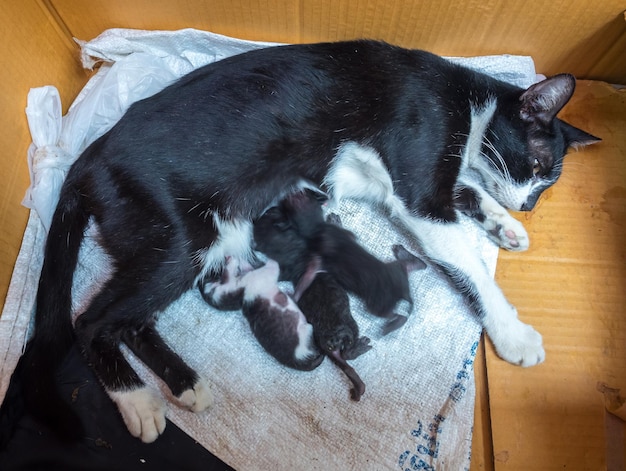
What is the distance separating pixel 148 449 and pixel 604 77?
1.87 m

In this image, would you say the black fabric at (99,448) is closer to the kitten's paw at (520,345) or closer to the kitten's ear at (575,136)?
the kitten's paw at (520,345)

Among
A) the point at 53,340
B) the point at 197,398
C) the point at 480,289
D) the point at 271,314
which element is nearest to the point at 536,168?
the point at 480,289

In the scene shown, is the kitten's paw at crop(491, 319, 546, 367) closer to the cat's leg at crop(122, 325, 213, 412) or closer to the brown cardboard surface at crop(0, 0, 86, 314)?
the cat's leg at crop(122, 325, 213, 412)

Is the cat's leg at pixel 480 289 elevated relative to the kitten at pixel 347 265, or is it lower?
lower

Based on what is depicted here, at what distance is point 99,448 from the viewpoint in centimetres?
138

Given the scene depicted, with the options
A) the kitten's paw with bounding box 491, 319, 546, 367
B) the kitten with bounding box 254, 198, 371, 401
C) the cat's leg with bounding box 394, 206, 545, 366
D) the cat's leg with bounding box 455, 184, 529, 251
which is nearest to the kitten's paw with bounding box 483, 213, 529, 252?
the cat's leg with bounding box 455, 184, 529, 251

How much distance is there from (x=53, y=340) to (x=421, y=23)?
1.41 meters

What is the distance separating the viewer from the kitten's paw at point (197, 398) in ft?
4.54

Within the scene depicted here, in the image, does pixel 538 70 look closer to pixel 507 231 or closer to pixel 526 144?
pixel 526 144

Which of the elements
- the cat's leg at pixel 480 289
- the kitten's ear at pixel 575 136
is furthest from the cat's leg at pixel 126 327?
the kitten's ear at pixel 575 136

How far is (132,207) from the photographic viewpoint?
1314mm

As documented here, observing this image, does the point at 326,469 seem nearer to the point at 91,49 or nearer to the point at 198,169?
the point at 198,169

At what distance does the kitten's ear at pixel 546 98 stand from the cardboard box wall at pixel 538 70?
14.4 inches

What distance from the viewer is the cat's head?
142 cm
